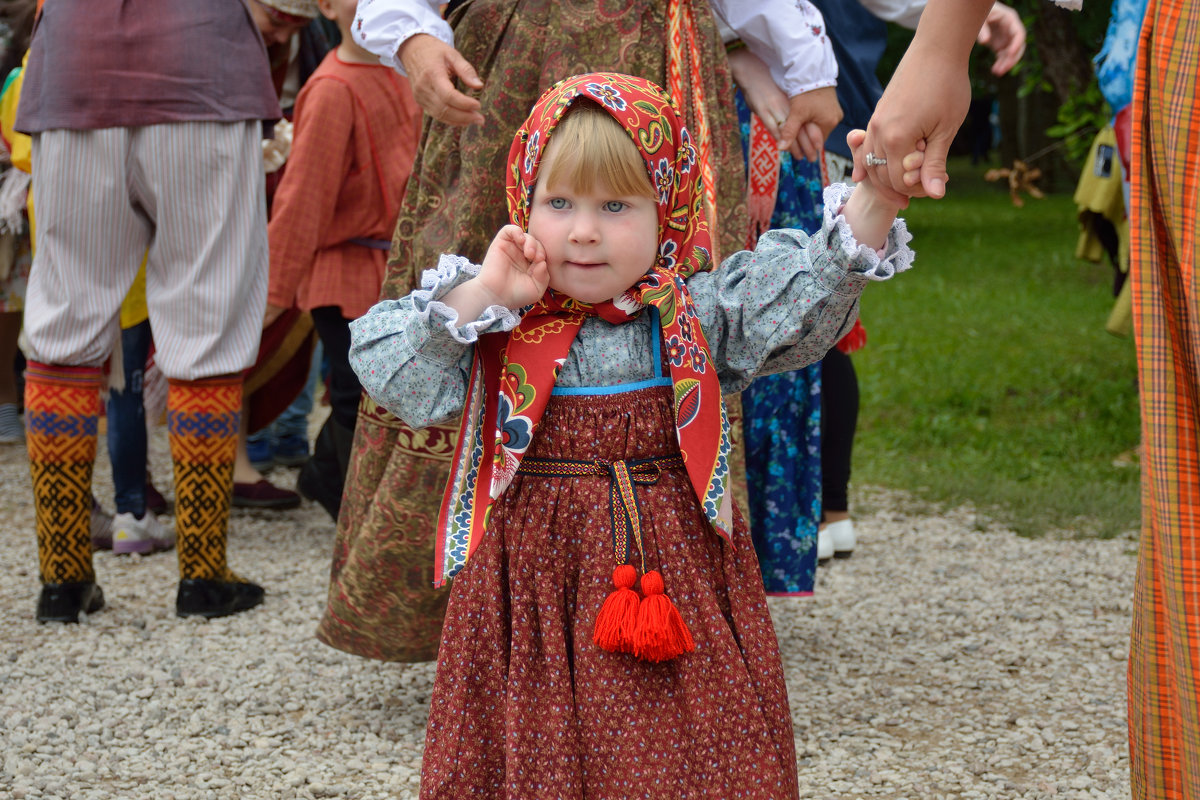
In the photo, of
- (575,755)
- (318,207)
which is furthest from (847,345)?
(575,755)

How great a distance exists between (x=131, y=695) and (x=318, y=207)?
1.57 meters

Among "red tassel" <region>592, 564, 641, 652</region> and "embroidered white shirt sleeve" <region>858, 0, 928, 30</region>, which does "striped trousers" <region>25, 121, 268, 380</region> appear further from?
"red tassel" <region>592, 564, 641, 652</region>

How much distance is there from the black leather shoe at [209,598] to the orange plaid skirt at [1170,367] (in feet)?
8.66

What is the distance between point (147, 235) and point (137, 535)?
3.87 ft

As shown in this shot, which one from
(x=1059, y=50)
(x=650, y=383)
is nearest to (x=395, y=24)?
(x=650, y=383)

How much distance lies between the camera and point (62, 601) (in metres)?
3.53

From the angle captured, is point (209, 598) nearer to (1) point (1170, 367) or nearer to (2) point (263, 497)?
(2) point (263, 497)

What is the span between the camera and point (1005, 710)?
301 centimetres

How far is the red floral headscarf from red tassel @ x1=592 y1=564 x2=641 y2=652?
16cm

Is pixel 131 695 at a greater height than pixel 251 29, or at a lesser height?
lesser

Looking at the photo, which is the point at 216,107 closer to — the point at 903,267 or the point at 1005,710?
the point at 903,267

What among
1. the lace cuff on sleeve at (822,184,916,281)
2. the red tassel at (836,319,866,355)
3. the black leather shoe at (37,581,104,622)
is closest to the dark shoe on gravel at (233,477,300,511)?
the black leather shoe at (37,581,104,622)

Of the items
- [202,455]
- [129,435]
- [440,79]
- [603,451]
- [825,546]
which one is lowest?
[825,546]

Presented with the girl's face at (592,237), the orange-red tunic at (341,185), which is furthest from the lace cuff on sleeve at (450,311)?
the orange-red tunic at (341,185)
